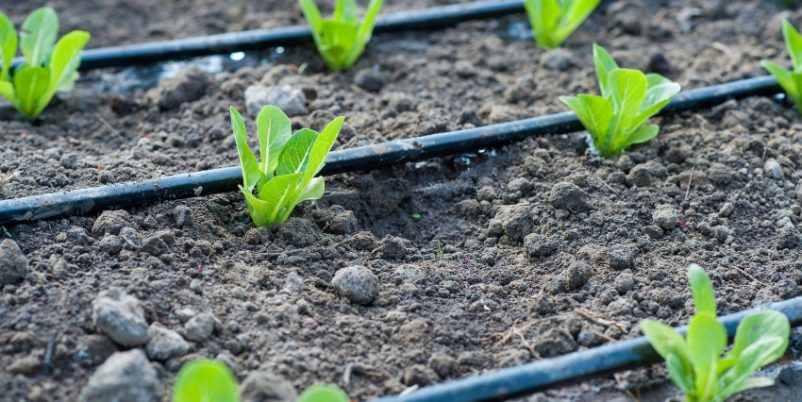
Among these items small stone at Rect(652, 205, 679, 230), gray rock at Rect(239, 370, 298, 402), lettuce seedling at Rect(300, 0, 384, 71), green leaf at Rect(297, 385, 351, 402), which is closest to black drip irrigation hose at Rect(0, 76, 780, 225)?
small stone at Rect(652, 205, 679, 230)

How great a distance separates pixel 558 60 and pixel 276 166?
4.52 feet

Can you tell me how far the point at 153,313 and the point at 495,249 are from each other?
0.89 meters

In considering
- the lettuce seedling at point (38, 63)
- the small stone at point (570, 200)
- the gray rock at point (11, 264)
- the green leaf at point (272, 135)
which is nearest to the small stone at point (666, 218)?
the small stone at point (570, 200)

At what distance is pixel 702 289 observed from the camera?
6.40ft

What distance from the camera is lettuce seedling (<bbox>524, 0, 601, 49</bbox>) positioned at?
3.36 meters

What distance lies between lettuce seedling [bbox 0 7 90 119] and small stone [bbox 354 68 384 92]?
89cm

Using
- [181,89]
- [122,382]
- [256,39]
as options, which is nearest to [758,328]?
[122,382]

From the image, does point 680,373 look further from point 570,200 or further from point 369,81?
point 369,81

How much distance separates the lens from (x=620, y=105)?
264 centimetres

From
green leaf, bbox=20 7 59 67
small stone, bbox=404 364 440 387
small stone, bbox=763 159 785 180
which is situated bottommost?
small stone, bbox=404 364 440 387

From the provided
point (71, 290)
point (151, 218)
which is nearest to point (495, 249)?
point (151, 218)

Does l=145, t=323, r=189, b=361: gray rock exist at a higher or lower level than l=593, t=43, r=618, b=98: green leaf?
lower

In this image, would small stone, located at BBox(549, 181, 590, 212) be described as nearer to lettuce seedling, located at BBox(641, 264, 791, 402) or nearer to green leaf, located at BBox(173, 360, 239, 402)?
lettuce seedling, located at BBox(641, 264, 791, 402)

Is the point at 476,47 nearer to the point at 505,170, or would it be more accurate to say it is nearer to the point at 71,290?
the point at 505,170
